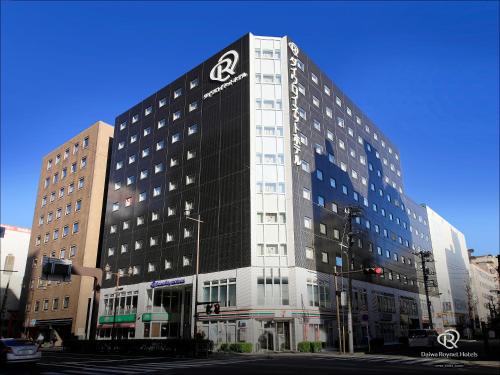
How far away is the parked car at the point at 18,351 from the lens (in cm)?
2056

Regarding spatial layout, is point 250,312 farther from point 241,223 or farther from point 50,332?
point 50,332

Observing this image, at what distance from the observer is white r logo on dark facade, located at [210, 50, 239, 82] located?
54.7 m

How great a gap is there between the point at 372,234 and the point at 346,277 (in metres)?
15.3

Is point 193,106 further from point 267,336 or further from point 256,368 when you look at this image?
point 256,368

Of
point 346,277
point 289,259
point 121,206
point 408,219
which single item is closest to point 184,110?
point 121,206

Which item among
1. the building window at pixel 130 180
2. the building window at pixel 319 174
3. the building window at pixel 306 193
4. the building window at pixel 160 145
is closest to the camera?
the building window at pixel 306 193

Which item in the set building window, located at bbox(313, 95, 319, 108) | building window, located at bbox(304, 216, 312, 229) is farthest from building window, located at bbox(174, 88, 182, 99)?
building window, located at bbox(304, 216, 312, 229)

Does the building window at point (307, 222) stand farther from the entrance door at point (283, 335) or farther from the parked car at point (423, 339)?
the parked car at point (423, 339)

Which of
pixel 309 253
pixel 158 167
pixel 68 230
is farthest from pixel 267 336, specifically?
pixel 68 230

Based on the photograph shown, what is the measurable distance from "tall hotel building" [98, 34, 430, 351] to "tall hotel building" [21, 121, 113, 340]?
3.96 m

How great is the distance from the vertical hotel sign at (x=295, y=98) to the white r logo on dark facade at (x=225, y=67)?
7.31 m

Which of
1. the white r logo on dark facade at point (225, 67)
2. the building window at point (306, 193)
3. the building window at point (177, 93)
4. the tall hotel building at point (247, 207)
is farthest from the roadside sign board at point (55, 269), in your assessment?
the building window at point (177, 93)

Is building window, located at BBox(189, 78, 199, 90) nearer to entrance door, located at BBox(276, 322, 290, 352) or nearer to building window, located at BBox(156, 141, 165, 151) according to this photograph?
building window, located at BBox(156, 141, 165, 151)

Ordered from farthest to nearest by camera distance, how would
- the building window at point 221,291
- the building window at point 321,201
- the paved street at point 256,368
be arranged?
the building window at point 321,201, the building window at point 221,291, the paved street at point 256,368
